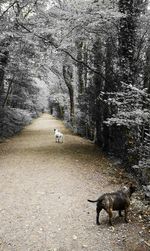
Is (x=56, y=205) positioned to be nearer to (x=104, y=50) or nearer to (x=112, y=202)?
(x=112, y=202)

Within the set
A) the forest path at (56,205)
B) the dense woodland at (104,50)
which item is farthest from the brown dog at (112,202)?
the dense woodland at (104,50)

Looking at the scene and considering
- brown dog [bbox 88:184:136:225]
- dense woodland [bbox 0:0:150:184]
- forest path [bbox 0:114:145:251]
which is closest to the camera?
forest path [bbox 0:114:145:251]

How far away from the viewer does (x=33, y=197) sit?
878cm

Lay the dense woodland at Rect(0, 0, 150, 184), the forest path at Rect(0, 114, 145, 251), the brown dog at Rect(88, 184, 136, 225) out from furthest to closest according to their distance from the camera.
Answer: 1. the dense woodland at Rect(0, 0, 150, 184)
2. the brown dog at Rect(88, 184, 136, 225)
3. the forest path at Rect(0, 114, 145, 251)

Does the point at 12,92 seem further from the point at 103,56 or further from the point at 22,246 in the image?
the point at 22,246

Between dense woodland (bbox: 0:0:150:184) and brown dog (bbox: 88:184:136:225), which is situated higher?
dense woodland (bbox: 0:0:150:184)

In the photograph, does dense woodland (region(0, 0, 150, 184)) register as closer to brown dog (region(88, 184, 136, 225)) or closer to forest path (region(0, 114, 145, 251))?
forest path (region(0, 114, 145, 251))

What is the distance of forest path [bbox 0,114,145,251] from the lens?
619 cm

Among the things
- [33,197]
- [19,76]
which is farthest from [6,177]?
[19,76]

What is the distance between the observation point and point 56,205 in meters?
8.12

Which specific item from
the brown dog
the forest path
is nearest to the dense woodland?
the forest path

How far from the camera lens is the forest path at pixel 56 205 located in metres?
6.19

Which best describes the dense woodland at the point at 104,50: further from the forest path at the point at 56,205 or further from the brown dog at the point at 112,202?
the brown dog at the point at 112,202

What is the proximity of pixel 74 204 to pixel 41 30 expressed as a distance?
32.2 ft
